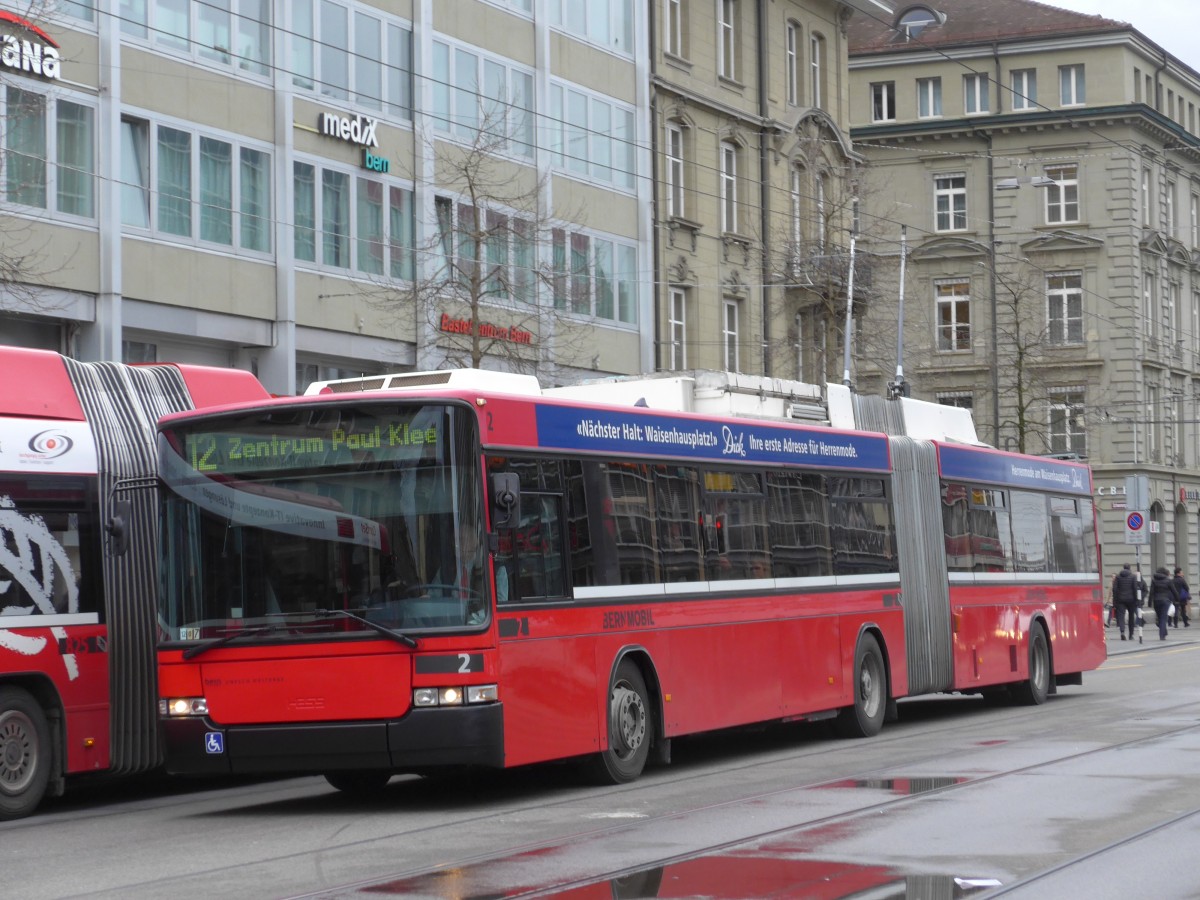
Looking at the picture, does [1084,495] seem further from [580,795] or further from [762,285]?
[762,285]

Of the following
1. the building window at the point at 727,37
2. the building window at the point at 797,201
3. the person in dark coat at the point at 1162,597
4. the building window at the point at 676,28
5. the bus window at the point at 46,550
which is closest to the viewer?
the bus window at the point at 46,550

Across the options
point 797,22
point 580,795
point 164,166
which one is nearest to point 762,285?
point 797,22

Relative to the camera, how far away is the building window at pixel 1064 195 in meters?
69.6

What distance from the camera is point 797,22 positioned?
47.7 m

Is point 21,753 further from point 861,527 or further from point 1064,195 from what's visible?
point 1064,195

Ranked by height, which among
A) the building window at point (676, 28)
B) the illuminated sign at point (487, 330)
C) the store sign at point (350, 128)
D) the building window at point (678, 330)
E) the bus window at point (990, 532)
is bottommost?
the bus window at point (990, 532)

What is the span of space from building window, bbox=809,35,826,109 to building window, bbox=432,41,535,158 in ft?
45.6

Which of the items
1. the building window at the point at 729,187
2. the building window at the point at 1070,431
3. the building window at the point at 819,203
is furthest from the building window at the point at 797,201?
the building window at the point at 1070,431

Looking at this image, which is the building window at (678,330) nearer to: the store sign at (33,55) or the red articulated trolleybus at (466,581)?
the store sign at (33,55)

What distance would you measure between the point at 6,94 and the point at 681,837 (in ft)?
57.1

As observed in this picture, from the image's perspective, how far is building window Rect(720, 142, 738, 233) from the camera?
144 ft

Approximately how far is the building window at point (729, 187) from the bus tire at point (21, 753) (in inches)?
1247

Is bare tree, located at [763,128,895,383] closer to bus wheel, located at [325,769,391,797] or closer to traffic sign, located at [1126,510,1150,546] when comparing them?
traffic sign, located at [1126,510,1150,546]

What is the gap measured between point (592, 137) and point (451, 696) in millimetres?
27303
